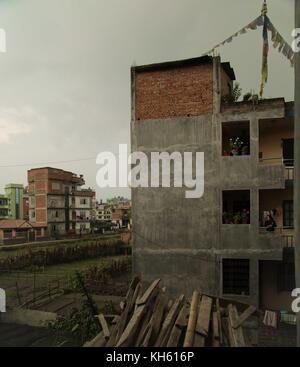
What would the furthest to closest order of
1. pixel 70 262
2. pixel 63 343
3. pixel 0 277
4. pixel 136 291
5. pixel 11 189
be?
pixel 70 262, pixel 0 277, pixel 11 189, pixel 63 343, pixel 136 291

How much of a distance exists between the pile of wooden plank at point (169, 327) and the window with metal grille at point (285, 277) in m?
5.19

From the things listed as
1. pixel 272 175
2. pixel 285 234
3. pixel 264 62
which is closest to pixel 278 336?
pixel 285 234

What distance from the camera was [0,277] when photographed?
16.0m

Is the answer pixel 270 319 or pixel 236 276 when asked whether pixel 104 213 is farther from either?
pixel 270 319

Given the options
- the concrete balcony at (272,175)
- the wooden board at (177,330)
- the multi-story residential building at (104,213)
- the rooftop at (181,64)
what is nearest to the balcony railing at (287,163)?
the concrete balcony at (272,175)

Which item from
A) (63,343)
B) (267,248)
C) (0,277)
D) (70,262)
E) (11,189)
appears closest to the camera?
(63,343)

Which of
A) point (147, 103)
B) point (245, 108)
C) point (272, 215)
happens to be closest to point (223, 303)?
point (272, 215)

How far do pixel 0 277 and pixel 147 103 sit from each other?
Result: 12554 millimetres

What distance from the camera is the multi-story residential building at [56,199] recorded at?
16677 mm

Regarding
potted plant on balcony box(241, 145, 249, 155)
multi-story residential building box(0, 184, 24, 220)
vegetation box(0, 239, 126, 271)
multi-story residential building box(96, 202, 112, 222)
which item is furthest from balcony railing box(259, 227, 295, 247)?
multi-story residential building box(96, 202, 112, 222)

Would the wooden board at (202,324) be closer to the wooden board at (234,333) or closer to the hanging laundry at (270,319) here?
the wooden board at (234,333)

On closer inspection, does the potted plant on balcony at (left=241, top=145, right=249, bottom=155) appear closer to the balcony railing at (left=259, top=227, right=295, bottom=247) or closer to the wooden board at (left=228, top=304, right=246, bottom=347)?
the balcony railing at (left=259, top=227, right=295, bottom=247)
